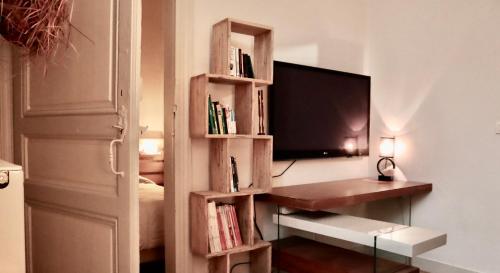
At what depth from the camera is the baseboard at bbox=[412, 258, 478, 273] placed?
118 inches

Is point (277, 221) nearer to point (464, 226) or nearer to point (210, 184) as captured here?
point (210, 184)

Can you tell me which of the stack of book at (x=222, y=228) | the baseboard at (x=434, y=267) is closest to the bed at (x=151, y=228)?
the stack of book at (x=222, y=228)

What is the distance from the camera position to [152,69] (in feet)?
15.8

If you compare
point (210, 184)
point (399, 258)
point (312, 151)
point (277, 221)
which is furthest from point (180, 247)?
point (399, 258)

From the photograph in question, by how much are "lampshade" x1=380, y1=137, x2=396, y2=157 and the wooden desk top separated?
283 mm

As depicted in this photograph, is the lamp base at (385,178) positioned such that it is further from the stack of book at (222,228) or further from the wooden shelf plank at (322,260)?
the stack of book at (222,228)

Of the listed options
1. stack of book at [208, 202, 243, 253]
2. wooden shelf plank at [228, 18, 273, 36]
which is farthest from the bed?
wooden shelf plank at [228, 18, 273, 36]

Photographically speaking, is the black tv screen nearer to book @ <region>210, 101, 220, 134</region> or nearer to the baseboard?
book @ <region>210, 101, 220, 134</region>

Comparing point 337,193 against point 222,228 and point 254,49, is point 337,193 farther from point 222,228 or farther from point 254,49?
point 254,49

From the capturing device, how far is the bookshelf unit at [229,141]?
226 centimetres

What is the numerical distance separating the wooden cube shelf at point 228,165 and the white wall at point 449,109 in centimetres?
154

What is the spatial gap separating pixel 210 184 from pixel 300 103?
1.02 meters

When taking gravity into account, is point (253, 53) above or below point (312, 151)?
above

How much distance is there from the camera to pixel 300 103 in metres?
3.02
